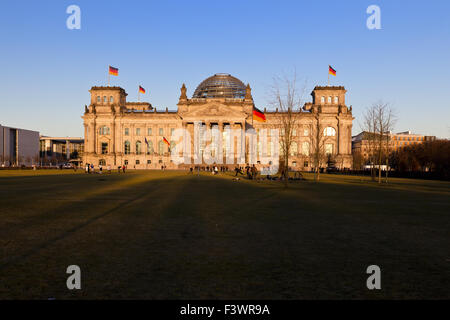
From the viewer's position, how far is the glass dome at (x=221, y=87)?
114 m

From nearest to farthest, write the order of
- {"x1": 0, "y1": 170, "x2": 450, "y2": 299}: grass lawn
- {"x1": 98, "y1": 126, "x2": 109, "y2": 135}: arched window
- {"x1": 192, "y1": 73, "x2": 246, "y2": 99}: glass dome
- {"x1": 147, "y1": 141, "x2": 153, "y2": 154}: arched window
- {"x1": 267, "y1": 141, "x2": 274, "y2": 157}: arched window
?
{"x1": 0, "y1": 170, "x2": 450, "y2": 299}: grass lawn
{"x1": 267, "y1": 141, "x2": 274, "y2": 157}: arched window
{"x1": 147, "y1": 141, "x2": 153, "y2": 154}: arched window
{"x1": 98, "y1": 126, "x2": 109, "y2": 135}: arched window
{"x1": 192, "y1": 73, "x2": 246, "y2": 99}: glass dome

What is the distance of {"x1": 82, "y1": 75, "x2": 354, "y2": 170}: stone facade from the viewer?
10400 centimetres

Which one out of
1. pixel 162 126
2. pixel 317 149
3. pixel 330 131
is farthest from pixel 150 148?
pixel 317 149

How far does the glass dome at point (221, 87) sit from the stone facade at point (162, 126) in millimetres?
3408

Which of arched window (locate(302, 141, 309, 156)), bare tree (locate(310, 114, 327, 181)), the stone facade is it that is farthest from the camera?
arched window (locate(302, 141, 309, 156))

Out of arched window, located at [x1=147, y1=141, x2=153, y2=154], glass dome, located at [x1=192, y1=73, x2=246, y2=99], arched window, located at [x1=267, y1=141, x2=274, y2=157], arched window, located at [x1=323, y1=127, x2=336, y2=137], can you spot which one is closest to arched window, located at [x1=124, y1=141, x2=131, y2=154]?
arched window, located at [x1=147, y1=141, x2=153, y2=154]

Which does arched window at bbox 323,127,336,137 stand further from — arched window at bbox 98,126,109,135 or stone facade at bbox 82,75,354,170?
arched window at bbox 98,126,109,135

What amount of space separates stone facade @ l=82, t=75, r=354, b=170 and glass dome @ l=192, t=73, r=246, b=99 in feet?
11.2

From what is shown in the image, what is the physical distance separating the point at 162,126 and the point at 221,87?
84.2 feet

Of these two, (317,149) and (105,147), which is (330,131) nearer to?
(317,149)

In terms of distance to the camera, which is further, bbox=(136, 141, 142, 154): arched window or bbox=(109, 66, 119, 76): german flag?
bbox=(136, 141, 142, 154): arched window

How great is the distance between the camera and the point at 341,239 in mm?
9414

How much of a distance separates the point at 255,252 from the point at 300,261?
1228mm
